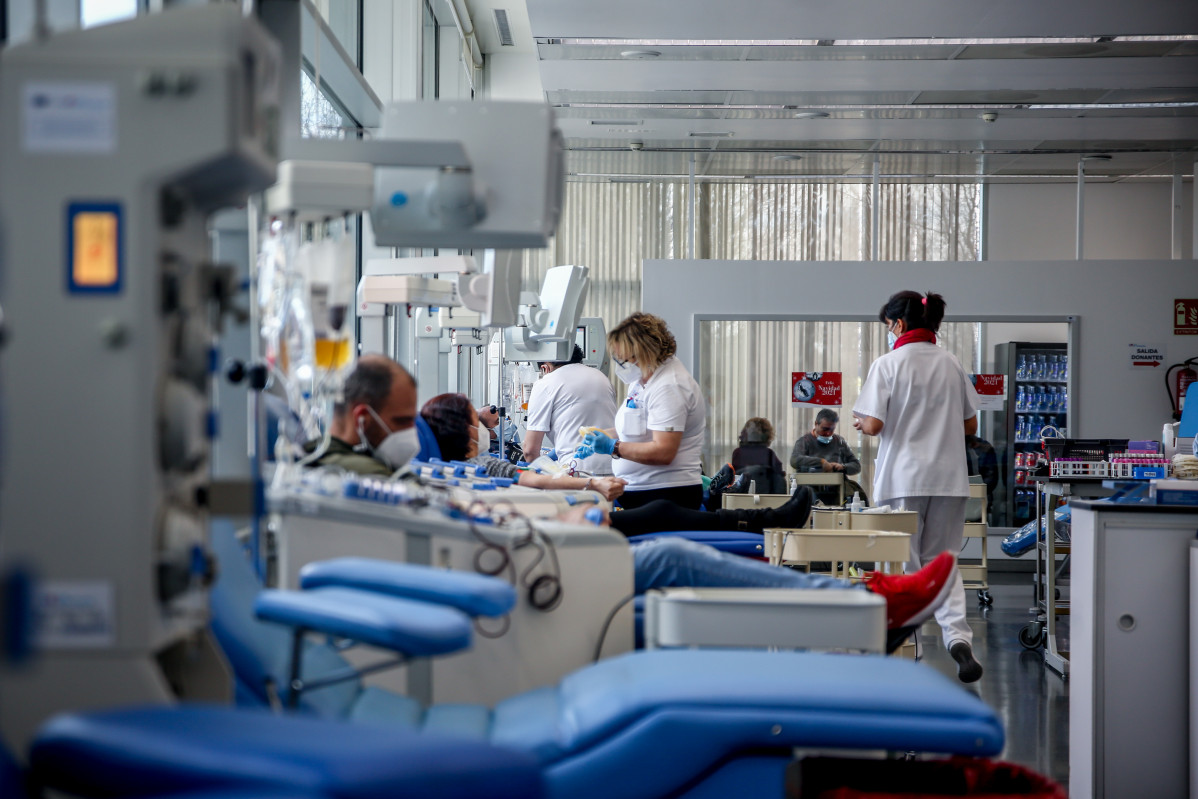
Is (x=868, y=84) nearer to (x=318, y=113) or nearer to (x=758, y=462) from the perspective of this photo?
(x=758, y=462)

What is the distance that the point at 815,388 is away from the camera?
9.44 metres

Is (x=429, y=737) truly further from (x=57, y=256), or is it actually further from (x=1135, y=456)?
(x=1135, y=456)

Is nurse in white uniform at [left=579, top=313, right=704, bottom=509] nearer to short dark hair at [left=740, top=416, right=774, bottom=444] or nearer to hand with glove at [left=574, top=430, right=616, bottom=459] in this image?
hand with glove at [left=574, top=430, right=616, bottom=459]

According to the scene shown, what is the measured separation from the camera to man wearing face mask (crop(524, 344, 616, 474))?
5.65 m

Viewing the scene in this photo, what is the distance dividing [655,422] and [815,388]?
5074 mm

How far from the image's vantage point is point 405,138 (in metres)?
2.15

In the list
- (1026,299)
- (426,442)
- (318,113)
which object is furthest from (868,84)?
(426,442)

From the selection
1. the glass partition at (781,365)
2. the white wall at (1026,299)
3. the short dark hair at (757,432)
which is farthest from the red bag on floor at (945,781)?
the glass partition at (781,365)

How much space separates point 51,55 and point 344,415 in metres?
1.54

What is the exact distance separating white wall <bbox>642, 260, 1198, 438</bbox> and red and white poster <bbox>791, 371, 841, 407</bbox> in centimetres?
59

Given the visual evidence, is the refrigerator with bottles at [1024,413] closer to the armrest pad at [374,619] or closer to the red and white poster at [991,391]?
the red and white poster at [991,391]

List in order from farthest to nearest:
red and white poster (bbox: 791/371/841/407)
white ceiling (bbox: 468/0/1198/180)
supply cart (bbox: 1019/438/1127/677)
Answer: red and white poster (bbox: 791/371/841/407) → white ceiling (bbox: 468/0/1198/180) → supply cart (bbox: 1019/438/1127/677)

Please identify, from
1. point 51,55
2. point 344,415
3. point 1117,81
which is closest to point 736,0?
point 1117,81

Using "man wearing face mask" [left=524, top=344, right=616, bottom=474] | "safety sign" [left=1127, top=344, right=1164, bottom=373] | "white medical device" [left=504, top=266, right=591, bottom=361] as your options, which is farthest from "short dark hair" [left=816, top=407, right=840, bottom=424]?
"man wearing face mask" [left=524, top=344, right=616, bottom=474]
